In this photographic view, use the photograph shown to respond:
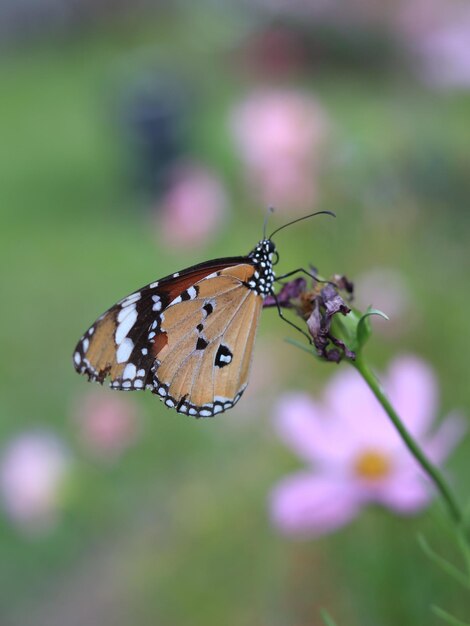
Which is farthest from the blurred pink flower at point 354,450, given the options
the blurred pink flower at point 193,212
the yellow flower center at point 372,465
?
the blurred pink flower at point 193,212

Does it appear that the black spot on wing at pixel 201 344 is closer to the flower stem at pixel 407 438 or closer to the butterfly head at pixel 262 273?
the butterfly head at pixel 262 273

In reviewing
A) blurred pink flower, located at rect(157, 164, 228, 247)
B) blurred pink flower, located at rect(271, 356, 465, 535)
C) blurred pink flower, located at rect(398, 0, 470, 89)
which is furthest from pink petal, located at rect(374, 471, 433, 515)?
blurred pink flower, located at rect(398, 0, 470, 89)

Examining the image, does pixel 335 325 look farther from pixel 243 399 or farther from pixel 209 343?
pixel 243 399

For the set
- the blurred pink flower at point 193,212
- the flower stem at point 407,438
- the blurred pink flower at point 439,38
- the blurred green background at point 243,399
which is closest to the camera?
the flower stem at point 407,438

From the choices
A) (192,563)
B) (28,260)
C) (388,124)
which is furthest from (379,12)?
(192,563)

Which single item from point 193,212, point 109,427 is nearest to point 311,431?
point 109,427

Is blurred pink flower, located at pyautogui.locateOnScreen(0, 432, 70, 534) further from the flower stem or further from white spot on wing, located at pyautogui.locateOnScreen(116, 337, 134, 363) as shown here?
the flower stem

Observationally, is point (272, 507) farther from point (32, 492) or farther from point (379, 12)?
point (379, 12)
